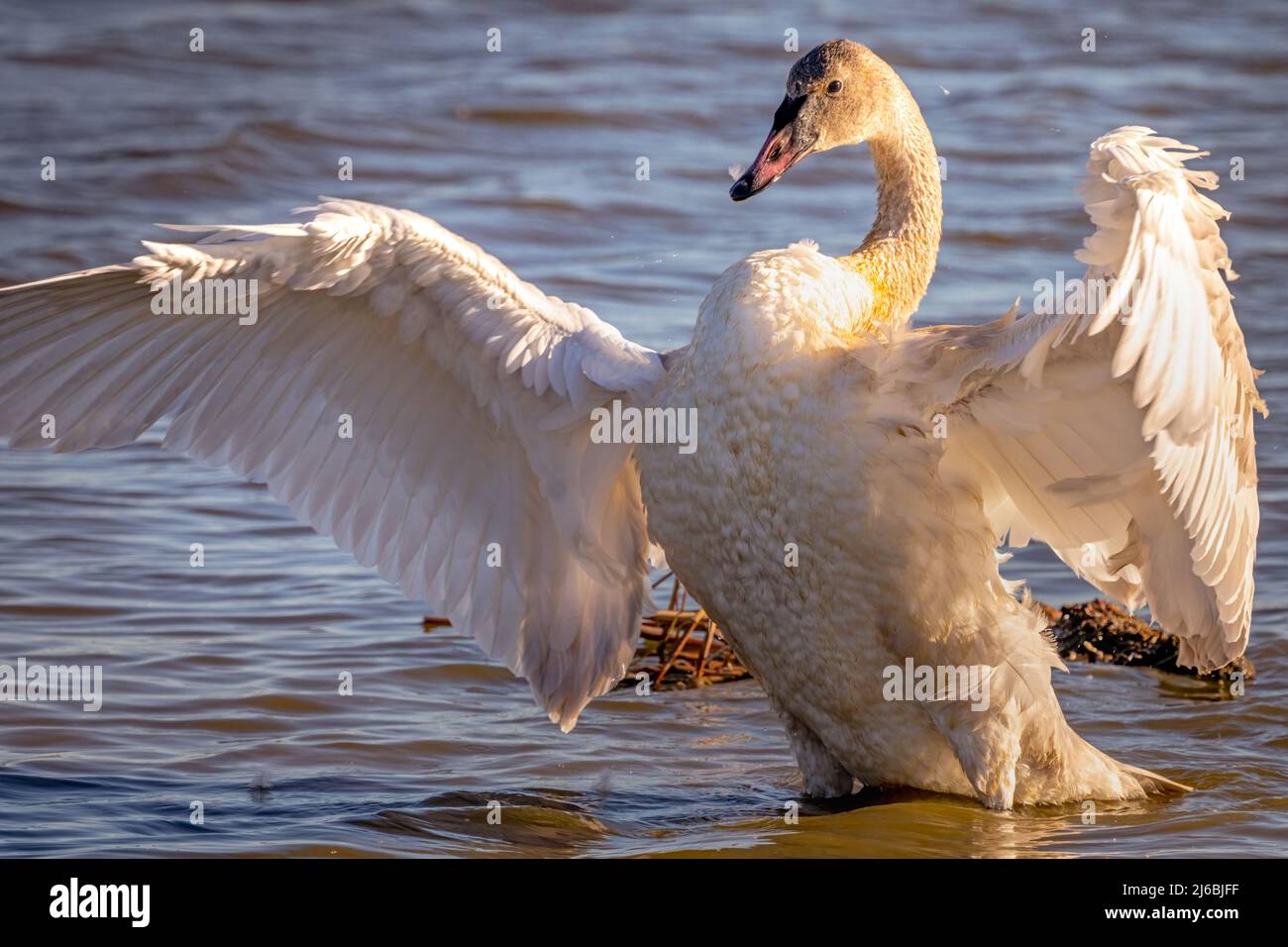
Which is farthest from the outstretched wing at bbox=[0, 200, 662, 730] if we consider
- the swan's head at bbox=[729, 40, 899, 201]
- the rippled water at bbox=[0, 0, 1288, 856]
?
the swan's head at bbox=[729, 40, 899, 201]

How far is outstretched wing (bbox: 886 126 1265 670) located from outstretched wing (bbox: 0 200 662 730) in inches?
43.3

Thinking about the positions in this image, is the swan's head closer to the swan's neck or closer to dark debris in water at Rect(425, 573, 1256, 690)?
the swan's neck

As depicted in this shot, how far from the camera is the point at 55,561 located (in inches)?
333

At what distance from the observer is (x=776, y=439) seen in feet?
17.0

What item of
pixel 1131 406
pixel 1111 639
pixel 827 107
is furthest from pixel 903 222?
pixel 1111 639

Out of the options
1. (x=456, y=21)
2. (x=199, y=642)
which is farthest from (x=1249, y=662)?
(x=456, y=21)

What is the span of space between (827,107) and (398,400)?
66.5 inches

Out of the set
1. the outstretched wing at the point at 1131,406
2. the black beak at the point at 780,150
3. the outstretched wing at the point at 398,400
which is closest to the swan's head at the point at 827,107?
the black beak at the point at 780,150

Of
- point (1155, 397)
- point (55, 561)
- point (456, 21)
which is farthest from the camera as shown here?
point (456, 21)

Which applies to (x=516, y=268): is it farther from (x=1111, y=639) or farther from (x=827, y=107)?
(x=827, y=107)

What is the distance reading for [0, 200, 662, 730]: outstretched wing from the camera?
215 inches

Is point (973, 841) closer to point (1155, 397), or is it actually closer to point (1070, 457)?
point (1070, 457)
